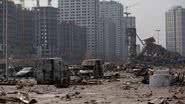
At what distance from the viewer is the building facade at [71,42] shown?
140625 millimetres

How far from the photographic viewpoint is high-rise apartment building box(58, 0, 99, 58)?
526ft

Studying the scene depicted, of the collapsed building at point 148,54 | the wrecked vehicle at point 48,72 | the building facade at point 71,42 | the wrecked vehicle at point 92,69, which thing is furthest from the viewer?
the building facade at point 71,42

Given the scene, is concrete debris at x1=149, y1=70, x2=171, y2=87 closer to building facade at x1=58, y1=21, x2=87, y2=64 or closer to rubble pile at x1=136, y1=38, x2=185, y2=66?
rubble pile at x1=136, y1=38, x2=185, y2=66

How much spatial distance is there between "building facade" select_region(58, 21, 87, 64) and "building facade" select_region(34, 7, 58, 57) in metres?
3.75

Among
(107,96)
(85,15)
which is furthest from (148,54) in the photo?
(107,96)

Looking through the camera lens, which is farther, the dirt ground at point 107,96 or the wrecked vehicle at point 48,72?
the wrecked vehicle at point 48,72

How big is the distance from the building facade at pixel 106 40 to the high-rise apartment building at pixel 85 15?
10.4 ft

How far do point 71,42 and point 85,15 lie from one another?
2670cm

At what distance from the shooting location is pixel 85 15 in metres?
170

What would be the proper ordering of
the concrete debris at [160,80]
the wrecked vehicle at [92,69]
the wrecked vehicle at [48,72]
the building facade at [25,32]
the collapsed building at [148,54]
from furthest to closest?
1. the building facade at [25,32]
2. the collapsed building at [148,54]
3. the wrecked vehicle at [92,69]
4. the wrecked vehicle at [48,72]
5. the concrete debris at [160,80]

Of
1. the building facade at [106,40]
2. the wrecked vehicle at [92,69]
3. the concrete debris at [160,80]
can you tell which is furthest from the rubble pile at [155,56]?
the concrete debris at [160,80]

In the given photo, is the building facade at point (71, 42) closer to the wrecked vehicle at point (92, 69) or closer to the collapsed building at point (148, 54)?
the collapsed building at point (148, 54)

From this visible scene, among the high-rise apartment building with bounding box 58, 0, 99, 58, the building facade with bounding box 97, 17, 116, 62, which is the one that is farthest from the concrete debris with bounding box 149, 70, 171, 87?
the building facade with bounding box 97, 17, 116, 62

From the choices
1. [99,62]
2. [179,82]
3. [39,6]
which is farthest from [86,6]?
[179,82]
